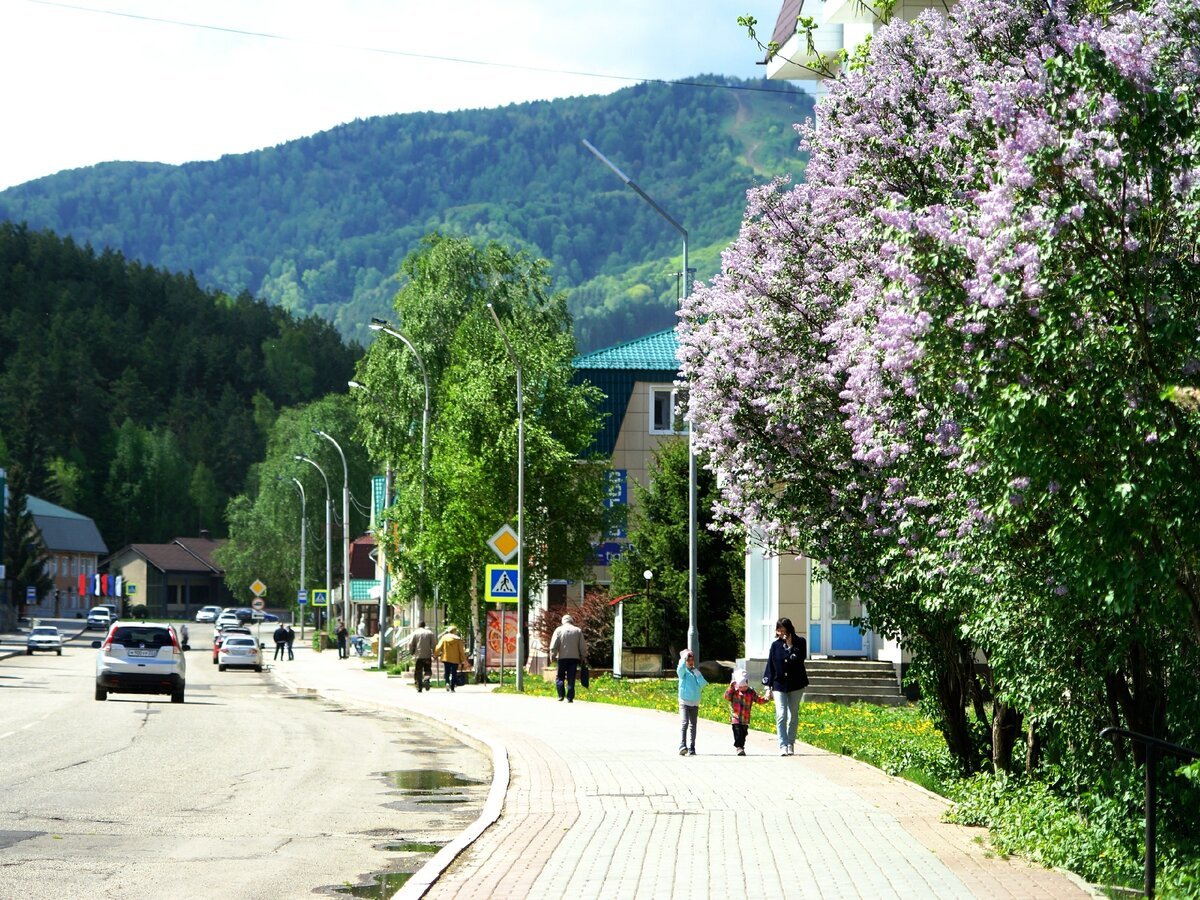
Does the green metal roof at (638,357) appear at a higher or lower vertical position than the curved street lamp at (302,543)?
higher

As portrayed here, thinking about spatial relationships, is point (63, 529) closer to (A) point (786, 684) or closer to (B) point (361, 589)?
(B) point (361, 589)

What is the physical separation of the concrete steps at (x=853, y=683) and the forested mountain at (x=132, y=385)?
13983cm

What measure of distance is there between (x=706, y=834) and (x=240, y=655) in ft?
164

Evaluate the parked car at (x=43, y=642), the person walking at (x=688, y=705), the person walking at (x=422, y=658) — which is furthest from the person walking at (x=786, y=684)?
the parked car at (x=43, y=642)

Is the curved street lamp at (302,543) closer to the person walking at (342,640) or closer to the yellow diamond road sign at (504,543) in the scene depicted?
the person walking at (342,640)

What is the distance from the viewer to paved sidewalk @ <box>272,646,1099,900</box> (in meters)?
10.1

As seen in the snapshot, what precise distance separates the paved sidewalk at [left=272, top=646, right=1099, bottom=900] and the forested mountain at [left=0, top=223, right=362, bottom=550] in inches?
5958

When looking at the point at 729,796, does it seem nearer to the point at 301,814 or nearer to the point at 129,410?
the point at 301,814

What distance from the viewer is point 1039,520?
34.5 feet

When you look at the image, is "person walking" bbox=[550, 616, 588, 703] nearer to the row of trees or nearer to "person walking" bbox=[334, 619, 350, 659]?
the row of trees

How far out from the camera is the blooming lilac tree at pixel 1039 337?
915cm

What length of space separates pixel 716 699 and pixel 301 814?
19728 mm

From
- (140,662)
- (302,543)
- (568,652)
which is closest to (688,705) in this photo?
(568,652)

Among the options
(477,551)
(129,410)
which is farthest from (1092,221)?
(129,410)
